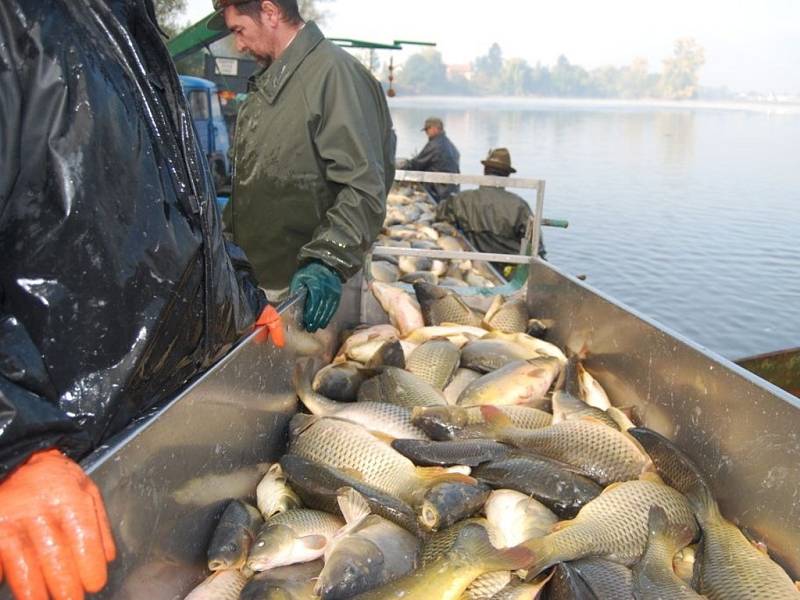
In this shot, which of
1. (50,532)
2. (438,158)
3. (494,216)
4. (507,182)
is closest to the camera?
(50,532)

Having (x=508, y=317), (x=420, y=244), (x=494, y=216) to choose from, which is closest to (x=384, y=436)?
(x=508, y=317)

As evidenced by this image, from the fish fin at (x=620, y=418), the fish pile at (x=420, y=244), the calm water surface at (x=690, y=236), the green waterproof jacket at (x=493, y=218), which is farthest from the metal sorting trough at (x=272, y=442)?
the calm water surface at (x=690, y=236)

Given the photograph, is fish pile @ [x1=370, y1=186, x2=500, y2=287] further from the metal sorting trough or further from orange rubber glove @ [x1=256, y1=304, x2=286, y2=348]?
orange rubber glove @ [x1=256, y1=304, x2=286, y2=348]

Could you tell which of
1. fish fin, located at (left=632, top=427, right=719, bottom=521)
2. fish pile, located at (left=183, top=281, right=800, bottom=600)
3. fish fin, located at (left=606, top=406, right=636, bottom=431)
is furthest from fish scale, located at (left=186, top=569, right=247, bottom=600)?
fish fin, located at (left=606, top=406, right=636, bottom=431)

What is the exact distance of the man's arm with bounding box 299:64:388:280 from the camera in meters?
3.03

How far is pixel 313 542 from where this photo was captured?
209 centimetres

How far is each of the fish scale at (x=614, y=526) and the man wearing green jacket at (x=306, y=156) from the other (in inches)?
55.1

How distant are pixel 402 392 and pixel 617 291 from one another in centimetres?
1096

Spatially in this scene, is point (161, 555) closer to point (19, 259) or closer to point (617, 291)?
point (19, 259)

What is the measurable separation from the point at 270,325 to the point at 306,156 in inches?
44.8

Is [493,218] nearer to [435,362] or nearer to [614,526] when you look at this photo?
[435,362]

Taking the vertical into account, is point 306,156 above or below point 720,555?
above

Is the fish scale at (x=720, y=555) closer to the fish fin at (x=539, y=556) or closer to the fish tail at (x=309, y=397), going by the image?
the fish fin at (x=539, y=556)

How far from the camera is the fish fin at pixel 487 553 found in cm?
189
